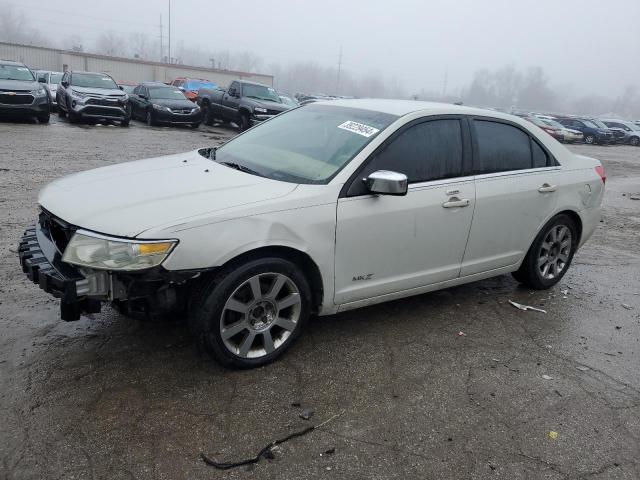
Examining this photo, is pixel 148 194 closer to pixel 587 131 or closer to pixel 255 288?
pixel 255 288

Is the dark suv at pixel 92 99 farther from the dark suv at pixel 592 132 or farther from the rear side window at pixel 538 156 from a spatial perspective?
the dark suv at pixel 592 132

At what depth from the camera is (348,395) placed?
3248 millimetres

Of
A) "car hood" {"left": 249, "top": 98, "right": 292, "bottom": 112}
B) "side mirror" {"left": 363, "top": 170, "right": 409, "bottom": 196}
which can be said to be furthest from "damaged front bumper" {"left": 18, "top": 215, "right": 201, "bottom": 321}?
"car hood" {"left": 249, "top": 98, "right": 292, "bottom": 112}

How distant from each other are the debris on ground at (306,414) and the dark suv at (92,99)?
53.5 feet

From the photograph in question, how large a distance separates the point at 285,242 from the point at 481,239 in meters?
1.83

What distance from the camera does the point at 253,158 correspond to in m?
4.05

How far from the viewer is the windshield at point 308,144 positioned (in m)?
3.71

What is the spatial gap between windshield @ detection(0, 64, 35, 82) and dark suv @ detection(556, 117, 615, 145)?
1195 inches

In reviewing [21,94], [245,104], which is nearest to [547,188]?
[21,94]

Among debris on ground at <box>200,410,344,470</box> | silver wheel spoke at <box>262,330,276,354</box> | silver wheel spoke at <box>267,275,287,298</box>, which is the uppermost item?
silver wheel spoke at <box>267,275,287,298</box>

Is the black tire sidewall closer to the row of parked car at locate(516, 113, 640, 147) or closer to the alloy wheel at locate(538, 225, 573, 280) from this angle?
the alloy wheel at locate(538, 225, 573, 280)

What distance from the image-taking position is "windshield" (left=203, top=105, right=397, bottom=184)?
3.71 m

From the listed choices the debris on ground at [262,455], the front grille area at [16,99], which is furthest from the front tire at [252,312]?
the front grille area at [16,99]

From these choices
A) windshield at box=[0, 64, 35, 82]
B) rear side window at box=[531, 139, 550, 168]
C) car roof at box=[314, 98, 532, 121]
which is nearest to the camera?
car roof at box=[314, 98, 532, 121]
